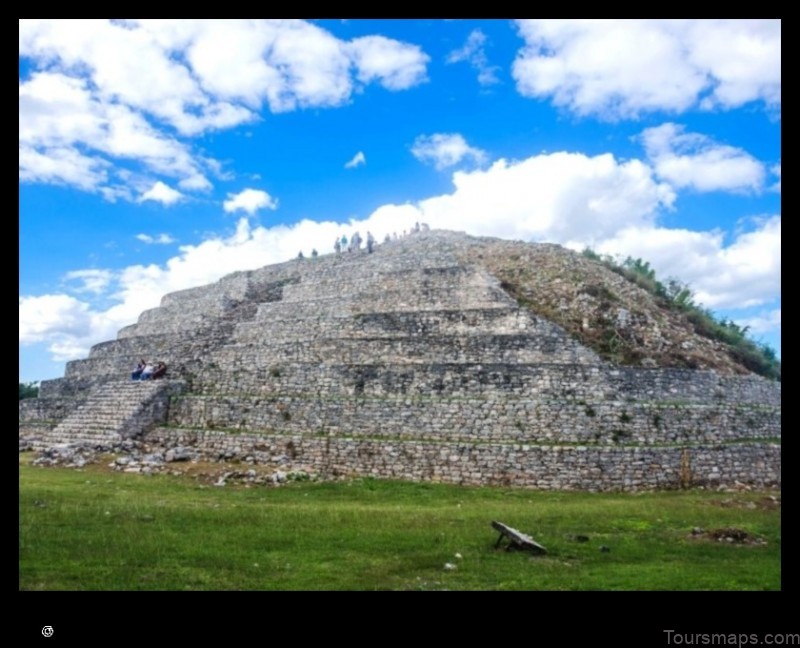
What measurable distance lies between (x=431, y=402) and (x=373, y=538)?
389 inches

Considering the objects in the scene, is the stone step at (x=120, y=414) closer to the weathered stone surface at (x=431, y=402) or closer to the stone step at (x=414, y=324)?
the weathered stone surface at (x=431, y=402)

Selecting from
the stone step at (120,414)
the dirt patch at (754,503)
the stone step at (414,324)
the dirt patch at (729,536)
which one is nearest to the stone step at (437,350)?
the stone step at (414,324)

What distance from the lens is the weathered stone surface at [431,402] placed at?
20844mm

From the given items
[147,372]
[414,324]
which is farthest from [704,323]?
[147,372]

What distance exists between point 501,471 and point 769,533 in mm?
7803

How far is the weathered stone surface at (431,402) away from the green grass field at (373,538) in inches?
54.9

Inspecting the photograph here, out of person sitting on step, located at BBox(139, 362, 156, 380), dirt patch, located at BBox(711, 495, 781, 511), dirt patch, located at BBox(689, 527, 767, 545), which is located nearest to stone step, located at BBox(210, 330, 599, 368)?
person sitting on step, located at BBox(139, 362, 156, 380)

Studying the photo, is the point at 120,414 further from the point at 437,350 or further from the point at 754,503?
the point at 754,503

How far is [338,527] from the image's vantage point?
45.4 feet

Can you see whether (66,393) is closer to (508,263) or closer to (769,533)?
(508,263)

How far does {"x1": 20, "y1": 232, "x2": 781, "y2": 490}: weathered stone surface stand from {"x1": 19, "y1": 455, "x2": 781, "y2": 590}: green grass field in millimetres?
1394

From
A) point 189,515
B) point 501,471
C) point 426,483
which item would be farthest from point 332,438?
point 189,515

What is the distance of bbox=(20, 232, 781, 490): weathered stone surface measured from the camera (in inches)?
821

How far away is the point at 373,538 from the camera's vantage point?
42.4 ft
